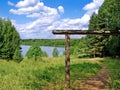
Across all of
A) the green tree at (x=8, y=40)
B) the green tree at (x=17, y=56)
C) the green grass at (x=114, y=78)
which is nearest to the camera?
the green grass at (x=114, y=78)

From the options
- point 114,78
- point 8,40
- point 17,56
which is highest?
point 8,40

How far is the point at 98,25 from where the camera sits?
2331 inches

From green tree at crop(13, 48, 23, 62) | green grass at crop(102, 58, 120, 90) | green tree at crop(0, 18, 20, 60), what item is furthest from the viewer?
green tree at crop(0, 18, 20, 60)

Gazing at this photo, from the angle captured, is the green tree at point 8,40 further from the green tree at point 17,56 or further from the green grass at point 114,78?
the green grass at point 114,78

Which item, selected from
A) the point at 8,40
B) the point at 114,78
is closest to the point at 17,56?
the point at 8,40

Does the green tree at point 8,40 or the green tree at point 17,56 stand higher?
the green tree at point 8,40

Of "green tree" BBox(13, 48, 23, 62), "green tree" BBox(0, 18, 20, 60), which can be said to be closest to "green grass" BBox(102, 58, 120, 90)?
"green tree" BBox(13, 48, 23, 62)

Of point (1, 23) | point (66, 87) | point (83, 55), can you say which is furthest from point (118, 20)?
point (1, 23)

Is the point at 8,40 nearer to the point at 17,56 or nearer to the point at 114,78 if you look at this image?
the point at 17,56

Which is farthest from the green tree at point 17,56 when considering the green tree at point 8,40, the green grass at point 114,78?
the green grass at point 114,78

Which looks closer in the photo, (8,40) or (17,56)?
(17,56)

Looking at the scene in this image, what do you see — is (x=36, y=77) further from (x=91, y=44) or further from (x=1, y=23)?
(x=1, y=23)

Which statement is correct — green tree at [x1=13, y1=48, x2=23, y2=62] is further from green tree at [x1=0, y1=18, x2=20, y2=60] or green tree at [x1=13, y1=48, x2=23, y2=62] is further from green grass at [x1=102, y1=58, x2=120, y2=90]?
green grass at [x1=102, y1=58, x2=120, y2=90]

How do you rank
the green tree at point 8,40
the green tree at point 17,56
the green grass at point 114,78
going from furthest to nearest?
1. the green tree at point 8,40
2. the green tree at point 17,56
3. the green grass at point 114,78
